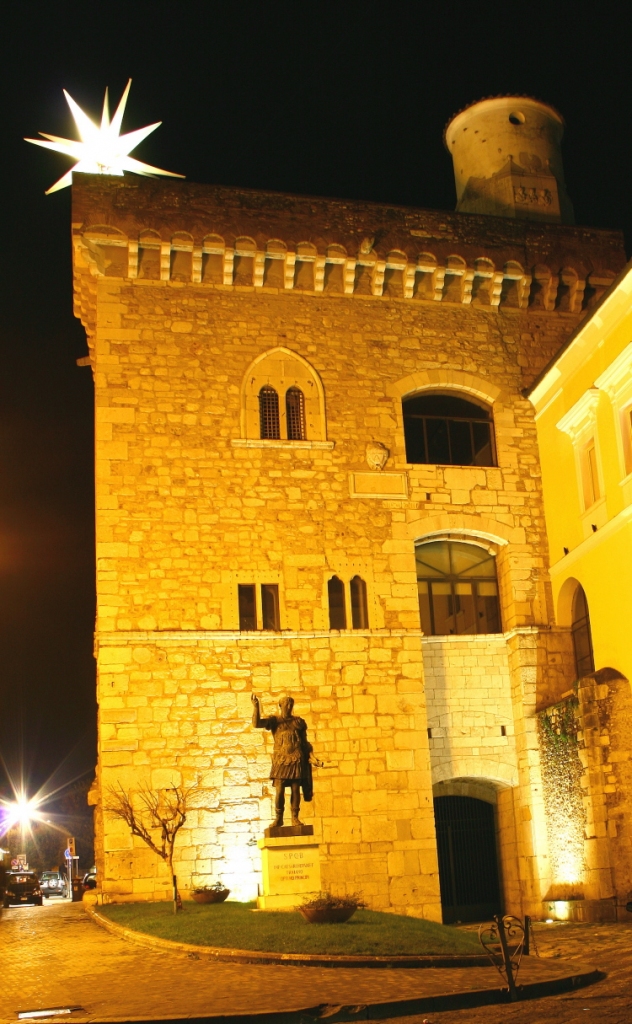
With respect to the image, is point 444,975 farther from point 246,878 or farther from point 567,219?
point 567,219

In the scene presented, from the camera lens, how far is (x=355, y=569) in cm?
1867

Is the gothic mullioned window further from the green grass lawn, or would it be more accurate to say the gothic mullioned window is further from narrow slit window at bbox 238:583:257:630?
the green grass lawn

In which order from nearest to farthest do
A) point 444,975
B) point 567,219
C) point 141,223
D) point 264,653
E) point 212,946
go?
point 444,975, point 212,946, point 264,653, point 141,223, point 567,219

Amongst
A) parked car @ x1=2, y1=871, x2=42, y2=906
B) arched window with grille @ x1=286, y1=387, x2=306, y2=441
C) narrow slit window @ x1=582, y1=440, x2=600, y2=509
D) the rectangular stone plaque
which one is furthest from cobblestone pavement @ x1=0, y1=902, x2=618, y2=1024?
parked car @ x1=2, y1=871, x2=42, y2=906

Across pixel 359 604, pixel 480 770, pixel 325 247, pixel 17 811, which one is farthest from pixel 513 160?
pixel 17 811

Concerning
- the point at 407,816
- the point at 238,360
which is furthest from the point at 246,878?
the point at 238,360

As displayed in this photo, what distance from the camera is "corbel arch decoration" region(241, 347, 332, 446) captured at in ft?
62.8

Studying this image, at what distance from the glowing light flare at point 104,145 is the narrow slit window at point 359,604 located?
9.15 m

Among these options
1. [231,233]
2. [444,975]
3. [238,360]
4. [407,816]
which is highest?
[231,233]

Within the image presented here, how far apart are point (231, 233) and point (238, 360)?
227 centimetres

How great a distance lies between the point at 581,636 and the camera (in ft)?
62.0

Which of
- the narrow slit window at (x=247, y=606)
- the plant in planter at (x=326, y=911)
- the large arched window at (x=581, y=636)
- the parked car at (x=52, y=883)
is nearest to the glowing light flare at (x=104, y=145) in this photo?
the narrow slit window at (x=247, y=606)

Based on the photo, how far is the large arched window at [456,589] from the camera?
774 inches

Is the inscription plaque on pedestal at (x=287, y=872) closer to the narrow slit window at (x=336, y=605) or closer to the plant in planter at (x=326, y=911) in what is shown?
the plant in planter at (x=326, y=911)
